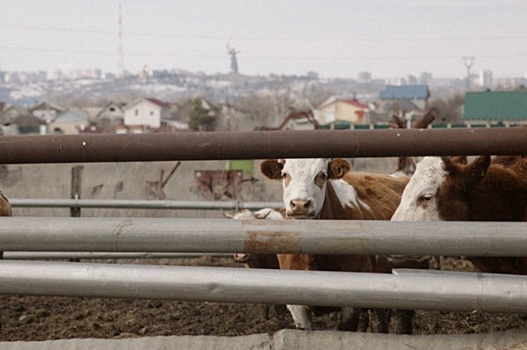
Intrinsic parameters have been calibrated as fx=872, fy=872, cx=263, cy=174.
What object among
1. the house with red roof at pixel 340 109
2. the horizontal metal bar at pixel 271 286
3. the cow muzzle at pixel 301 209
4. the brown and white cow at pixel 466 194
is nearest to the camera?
the horizontal metal bar at pixel 271 286

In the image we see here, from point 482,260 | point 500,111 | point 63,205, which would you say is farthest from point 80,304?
point 500,111

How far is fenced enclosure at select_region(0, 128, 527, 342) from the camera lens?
9.68ft

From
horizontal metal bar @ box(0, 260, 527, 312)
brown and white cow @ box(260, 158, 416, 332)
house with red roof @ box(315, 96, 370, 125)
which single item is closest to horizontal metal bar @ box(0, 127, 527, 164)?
horizontal metal bar @ box(0, 260, 527, 312)

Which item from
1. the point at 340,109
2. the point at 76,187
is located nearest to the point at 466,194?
the point at 76,187

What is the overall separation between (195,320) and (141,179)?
13.9 metres

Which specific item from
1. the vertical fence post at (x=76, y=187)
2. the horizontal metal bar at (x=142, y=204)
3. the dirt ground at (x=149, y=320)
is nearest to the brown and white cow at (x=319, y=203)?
the dirt ground at (x=149, y=320)

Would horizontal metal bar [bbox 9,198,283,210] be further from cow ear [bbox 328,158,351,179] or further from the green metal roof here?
the green metal roof

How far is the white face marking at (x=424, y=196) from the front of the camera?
574cm

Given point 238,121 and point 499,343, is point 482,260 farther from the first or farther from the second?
point 238,121

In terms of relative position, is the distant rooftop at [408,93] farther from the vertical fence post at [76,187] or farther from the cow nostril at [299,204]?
the cow nostril at [299,204]

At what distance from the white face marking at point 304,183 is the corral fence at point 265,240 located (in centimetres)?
316

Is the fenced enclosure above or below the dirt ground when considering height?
above

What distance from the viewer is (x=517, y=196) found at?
5.67 m

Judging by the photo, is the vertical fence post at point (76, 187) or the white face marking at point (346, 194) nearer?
the white face marking at point (346, 194)
